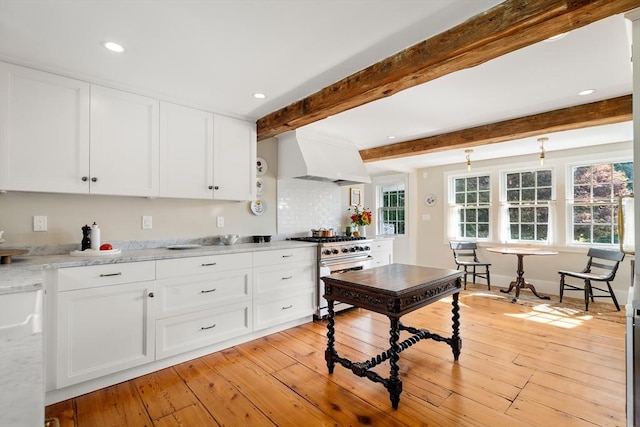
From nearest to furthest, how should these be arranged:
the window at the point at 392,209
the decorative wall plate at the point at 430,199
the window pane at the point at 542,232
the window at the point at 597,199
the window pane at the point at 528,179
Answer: the window at the point at 597,199 < the window pane at the point at 542,232 < the window pane at the point at 528,179 < the decorative wall plate at the point at 430,199 < the window at the point at 392,209

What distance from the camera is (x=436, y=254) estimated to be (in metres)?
6.37

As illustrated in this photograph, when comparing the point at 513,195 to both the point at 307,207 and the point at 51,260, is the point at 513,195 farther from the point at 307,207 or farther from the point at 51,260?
the point at 51,260

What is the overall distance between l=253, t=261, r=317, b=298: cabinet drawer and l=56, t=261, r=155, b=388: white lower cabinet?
96 cm

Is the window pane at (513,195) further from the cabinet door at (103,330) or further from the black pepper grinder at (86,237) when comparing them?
the black pepper grinder at (86,237)

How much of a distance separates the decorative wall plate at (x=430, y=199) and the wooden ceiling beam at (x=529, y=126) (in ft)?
6.87

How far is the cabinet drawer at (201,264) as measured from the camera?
244cm

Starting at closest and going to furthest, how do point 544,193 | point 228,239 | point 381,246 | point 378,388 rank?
point 378,388 → point 228,239 → point 381,246 → point 544,193

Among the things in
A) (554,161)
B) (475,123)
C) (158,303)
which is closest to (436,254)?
(554,161)

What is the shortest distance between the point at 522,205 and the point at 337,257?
3.73 metres

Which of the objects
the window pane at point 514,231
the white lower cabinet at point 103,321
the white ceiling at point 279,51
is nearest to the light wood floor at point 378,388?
the white lower cabinet at point 103,321

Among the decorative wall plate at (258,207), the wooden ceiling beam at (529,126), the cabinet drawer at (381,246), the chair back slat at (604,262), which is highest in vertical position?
the wooden ceiling beam at (529,126)

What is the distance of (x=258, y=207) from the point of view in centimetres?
375

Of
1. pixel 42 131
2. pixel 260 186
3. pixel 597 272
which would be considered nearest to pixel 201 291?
pixel 260 186

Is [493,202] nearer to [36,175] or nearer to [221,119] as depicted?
[221,119]
